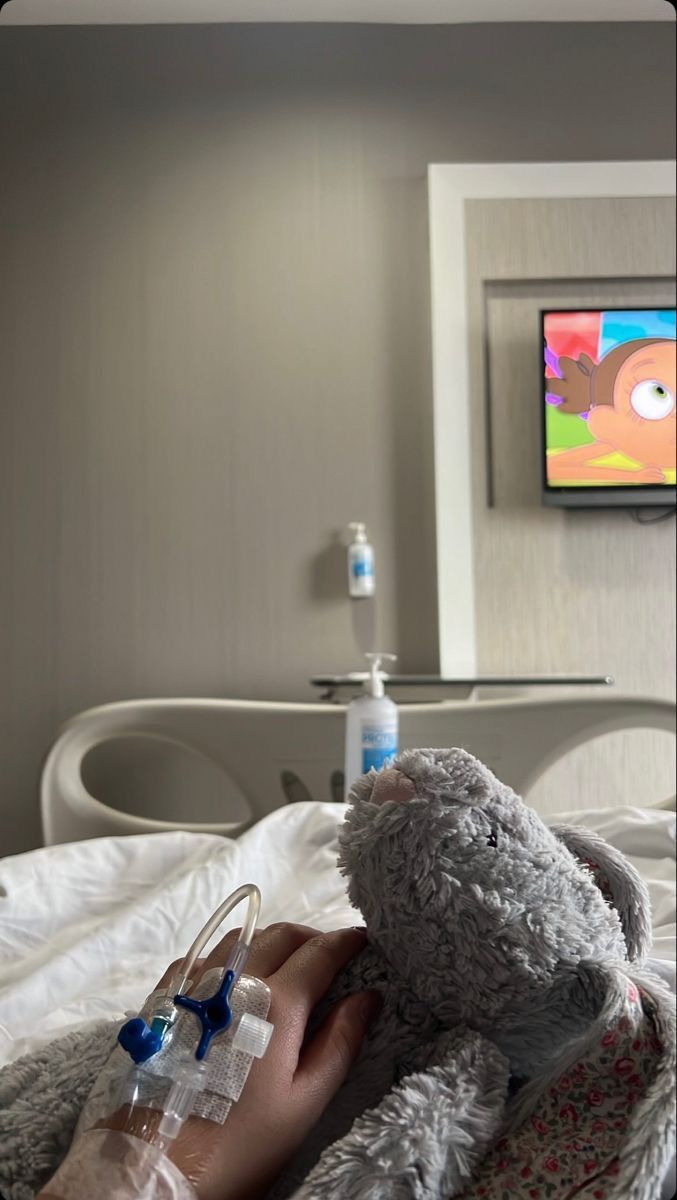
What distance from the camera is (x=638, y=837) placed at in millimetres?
1183

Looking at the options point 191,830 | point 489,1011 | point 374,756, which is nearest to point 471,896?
point 489,1011


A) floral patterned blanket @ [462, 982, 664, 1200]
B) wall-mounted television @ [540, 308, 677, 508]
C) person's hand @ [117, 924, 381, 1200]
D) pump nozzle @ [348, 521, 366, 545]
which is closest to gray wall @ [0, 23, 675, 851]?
pump nozzle @ [348, 521, 366, 545]

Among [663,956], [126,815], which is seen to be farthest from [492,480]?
[663,956]

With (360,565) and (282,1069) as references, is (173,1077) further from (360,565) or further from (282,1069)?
(360,565)

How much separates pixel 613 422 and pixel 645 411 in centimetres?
7

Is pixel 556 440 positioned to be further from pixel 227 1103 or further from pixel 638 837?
pixel 227 1103

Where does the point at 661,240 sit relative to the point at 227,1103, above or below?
above

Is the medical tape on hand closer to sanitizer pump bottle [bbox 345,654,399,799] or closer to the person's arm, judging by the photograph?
the person's arm

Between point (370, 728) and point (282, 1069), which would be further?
point (370, 728)

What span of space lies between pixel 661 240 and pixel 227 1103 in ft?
6.73

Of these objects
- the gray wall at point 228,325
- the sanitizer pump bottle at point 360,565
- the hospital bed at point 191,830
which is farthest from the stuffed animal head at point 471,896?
the sanitizer pump bottle at point 360,565

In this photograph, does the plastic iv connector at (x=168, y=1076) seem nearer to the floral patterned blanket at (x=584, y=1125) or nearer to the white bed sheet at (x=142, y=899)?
the floral patterned blanket at (x=584, y=1125)

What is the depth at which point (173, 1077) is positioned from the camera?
37 centimetres

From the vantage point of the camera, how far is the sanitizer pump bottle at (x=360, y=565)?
195cm
